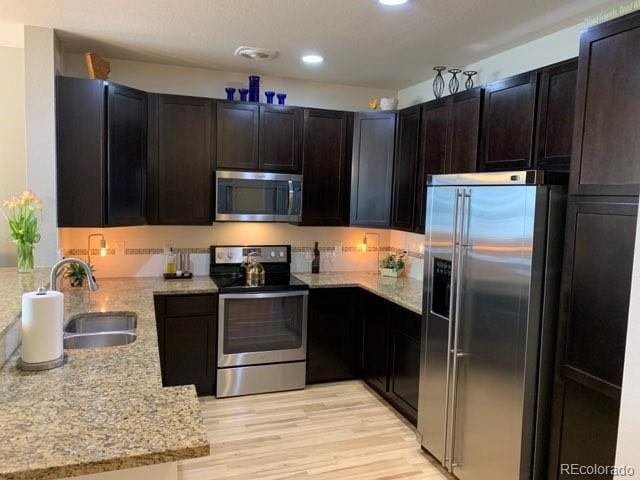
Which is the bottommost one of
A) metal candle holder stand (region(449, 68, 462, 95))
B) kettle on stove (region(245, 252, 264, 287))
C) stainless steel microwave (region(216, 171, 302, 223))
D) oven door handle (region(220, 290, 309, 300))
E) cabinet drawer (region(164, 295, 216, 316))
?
cabinet drawer (region(164, 295, 216, 316))

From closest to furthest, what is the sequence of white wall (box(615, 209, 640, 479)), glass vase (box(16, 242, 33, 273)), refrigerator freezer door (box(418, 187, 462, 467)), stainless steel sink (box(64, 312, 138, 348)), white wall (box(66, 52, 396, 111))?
1. white wall (box(615, 209, 640, 479))
2. stainless steel sink (box(64, 312, 138, 348))
3. refrigerator freezer door (box(418, 187, 462, 467))
4. glass vase (box(16, 242, 33, 273))
5. white wall (box(66, 52, 396, 111))

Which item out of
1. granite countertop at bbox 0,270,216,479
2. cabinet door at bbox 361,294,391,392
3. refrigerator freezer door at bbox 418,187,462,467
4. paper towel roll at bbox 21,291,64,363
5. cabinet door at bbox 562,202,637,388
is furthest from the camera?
cabinet door at bbox 361,294,391,392

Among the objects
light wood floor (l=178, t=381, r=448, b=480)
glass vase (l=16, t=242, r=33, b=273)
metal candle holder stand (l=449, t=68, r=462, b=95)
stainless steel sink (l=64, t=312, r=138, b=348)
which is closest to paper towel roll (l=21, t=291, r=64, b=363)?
stainless steel sink (l=64, t=312, r=138, b=348)

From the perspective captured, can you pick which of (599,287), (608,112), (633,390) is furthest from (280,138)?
(633,390)

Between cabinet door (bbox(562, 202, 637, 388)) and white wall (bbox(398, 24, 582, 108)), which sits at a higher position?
white wall (bbox(398, 24, 582, 108))

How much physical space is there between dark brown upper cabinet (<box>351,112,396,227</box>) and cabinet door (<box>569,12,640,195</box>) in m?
2.07

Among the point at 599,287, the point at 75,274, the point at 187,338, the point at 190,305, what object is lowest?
the point at 187,338

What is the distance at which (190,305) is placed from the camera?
3.60m

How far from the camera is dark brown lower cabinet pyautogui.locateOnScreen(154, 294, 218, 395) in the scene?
354cm

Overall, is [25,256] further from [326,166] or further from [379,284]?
[379,284]

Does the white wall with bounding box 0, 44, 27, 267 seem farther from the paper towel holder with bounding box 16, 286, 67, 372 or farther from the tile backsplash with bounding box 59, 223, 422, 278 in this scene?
the paper towel holder with bounding box 16, 286, 67, 372

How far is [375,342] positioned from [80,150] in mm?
2643

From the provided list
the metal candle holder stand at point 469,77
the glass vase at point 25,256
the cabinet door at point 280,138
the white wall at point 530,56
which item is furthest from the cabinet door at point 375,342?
the glass vase at point 25,256

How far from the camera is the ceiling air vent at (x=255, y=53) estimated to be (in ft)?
11.0
